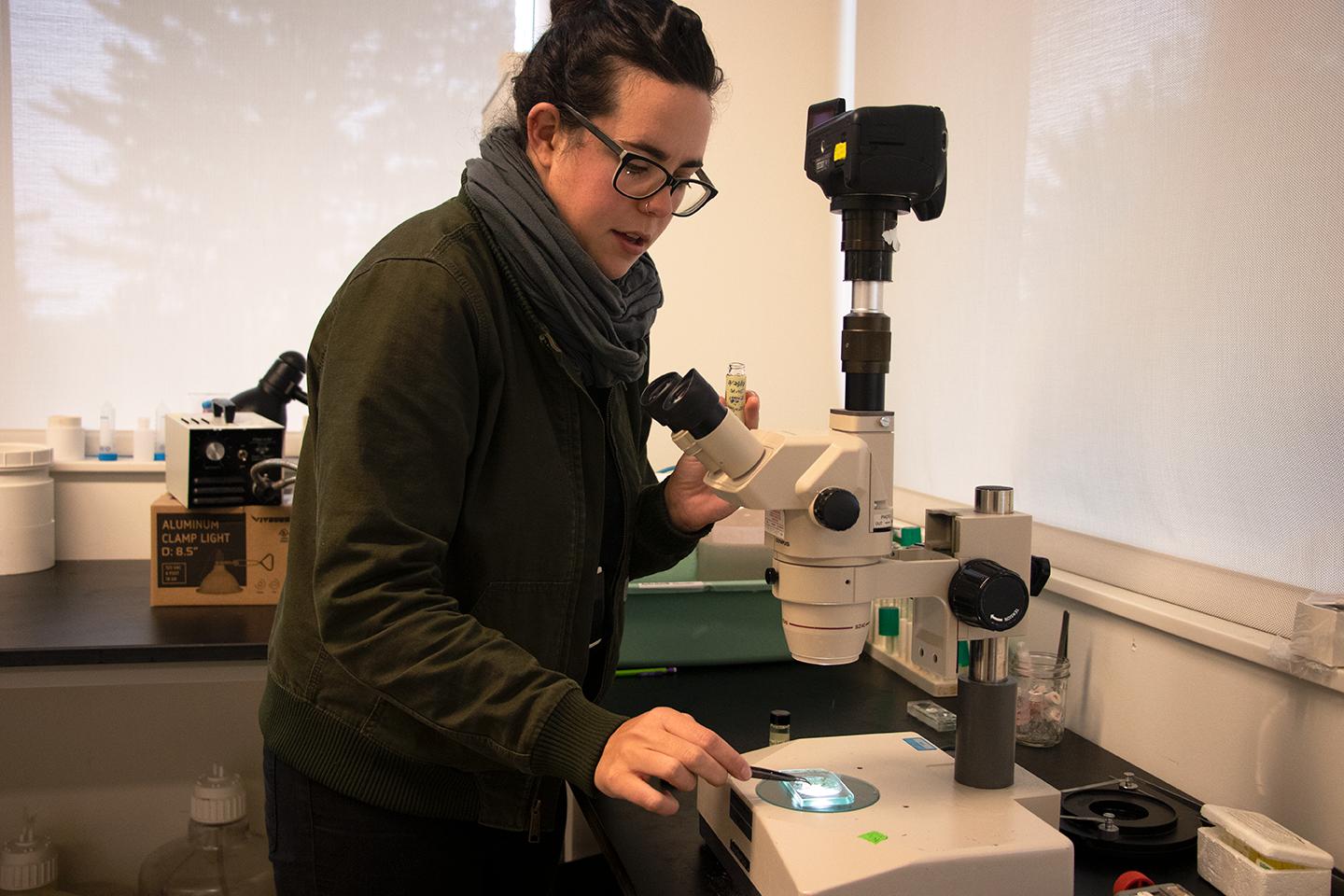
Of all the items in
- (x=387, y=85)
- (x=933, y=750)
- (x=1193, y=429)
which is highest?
(x=387, y=85)

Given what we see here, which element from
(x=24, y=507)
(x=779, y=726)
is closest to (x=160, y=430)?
(x=24, y=507)

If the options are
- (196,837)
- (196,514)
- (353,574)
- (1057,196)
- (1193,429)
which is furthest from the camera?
(196,837)

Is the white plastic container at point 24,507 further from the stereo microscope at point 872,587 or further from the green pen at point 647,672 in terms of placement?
the stereo microscope at point 872,587

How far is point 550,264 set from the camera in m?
1.12

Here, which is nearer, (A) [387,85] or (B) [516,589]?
(B) [516,589]

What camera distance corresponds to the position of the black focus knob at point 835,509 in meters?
0.97

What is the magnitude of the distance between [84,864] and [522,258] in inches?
85.0

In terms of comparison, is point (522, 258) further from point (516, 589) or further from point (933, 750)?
point (933, 750)

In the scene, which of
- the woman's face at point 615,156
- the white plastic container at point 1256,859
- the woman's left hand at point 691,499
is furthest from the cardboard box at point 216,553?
the white plastic container at point 1256,859

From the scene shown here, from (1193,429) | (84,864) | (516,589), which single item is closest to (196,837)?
(84,864)

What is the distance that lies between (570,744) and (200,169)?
2011 millimetres

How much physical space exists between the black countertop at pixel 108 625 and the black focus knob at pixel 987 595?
127cm

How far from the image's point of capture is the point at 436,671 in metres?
0.92

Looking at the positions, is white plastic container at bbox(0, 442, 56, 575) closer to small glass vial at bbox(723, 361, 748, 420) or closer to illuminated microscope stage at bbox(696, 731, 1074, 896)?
small glass vial at bbox(723, 361, 748, 420)
